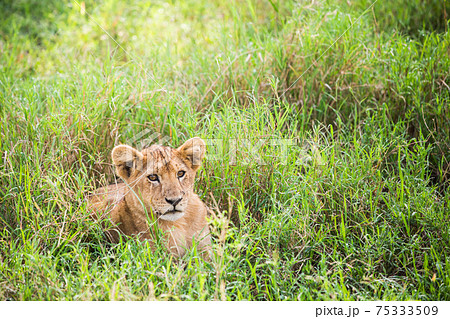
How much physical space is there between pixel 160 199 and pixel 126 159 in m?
0.43

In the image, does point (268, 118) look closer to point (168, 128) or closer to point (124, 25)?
point (168, 128)

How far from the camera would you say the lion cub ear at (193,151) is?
382 cm

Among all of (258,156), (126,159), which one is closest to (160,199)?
(126,159)

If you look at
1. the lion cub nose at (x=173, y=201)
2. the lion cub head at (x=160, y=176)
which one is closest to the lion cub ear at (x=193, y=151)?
the lion cub head at (x=160, y=176)

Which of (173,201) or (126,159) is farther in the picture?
(126,159)

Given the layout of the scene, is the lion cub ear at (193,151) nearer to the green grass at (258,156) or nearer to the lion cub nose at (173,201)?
the green grass at (258,156)

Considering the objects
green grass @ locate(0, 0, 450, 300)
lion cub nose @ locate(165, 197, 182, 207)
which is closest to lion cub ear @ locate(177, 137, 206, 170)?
green grass @ locate(0, 0, 450, 300)

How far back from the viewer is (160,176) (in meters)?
3.65

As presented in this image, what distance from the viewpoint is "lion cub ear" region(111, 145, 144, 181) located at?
12.1 ft

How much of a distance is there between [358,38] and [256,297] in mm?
3485

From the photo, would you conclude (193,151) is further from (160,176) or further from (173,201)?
(173,201)

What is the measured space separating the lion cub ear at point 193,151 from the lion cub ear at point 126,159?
33cm

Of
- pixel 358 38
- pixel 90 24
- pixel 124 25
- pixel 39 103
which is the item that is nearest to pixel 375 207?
pixel 358 38
